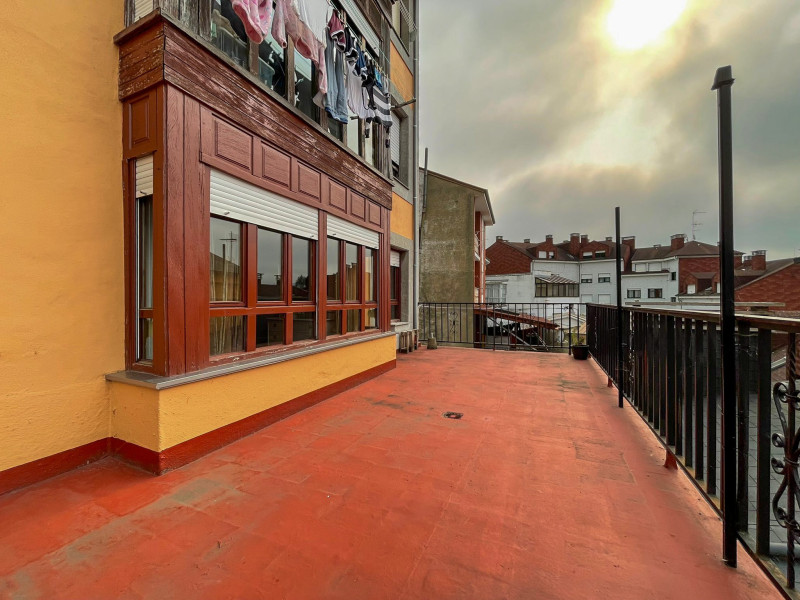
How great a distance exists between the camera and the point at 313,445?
300 centimetres

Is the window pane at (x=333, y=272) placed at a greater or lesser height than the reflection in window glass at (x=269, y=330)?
greater

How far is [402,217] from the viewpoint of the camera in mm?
8234

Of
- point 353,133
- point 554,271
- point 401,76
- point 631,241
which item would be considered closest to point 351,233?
point 353,133

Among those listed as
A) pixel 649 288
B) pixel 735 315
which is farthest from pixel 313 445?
pixel 649 288

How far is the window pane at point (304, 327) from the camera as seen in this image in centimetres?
418

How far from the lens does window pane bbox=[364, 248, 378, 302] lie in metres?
5.91

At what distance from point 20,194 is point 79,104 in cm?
86

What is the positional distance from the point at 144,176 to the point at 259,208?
985mm

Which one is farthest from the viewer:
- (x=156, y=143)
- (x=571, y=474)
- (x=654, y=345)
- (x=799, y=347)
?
(x=654, y=345)

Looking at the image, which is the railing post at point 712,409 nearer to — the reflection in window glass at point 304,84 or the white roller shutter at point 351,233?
the white roller shutter at point 351,233

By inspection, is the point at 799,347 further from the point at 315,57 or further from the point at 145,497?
the point at 315,57

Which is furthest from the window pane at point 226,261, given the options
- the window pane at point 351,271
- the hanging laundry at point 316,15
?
the hanging laundry at point 316,15

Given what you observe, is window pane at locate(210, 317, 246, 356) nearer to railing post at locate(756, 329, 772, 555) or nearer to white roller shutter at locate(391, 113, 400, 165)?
railing post at locate(756, 329, 772, 555)

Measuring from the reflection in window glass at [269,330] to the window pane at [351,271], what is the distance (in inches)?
58.7
